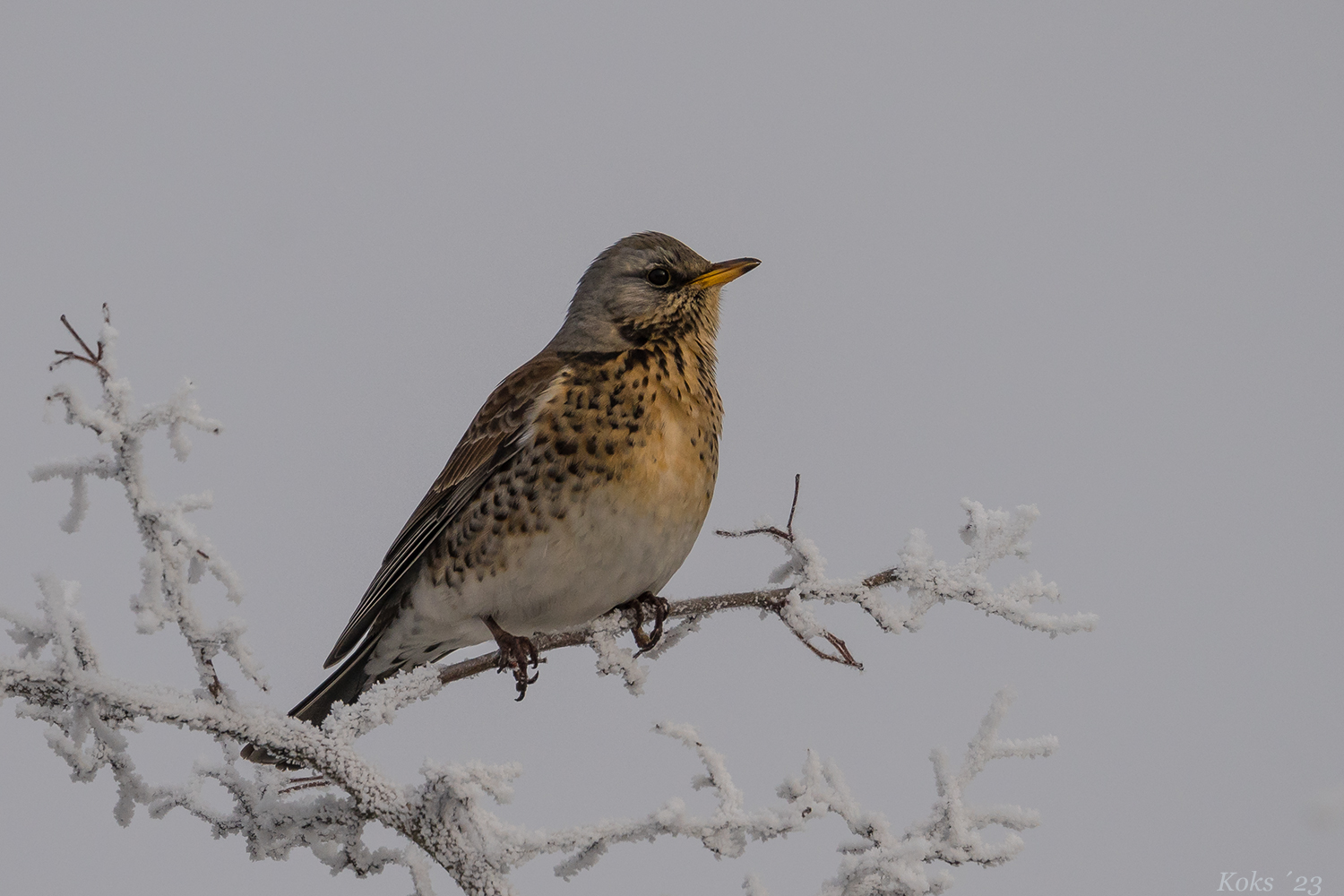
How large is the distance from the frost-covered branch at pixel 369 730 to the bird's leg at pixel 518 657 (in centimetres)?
53

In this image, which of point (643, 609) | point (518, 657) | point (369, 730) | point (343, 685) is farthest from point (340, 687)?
point (369, 730)

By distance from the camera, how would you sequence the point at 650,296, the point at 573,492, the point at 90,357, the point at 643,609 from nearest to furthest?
1. the point at 90,357
2. the point at 573,492
3. the point at 643,609
4. the point at 650,296

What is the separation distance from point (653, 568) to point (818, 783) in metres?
0.96

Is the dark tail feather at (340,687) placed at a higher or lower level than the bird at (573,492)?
lower

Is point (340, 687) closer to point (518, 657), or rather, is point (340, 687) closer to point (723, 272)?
point (518, 657)

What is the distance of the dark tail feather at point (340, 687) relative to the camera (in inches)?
129

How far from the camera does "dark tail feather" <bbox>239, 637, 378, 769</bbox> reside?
3.27 metres

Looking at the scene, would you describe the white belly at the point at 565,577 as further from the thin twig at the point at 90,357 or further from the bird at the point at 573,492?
the thin twig at the point at 90,357

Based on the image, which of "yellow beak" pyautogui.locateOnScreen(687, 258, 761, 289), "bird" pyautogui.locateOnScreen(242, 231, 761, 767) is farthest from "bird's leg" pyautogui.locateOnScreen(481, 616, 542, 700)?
"yellow beak" pyautogui.locateOnScreen(687, 258, 761, 289)

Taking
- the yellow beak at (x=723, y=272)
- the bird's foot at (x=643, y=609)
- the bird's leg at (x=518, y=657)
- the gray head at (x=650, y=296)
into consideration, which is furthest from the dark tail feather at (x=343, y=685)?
the yellow beak at (x=723, y=272)

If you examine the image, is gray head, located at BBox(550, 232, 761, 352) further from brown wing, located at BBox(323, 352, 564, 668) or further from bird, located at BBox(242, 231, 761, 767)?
brown wing, located at BBox(323, 352, 564, 668)

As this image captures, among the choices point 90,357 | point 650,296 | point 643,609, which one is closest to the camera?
point 90,357

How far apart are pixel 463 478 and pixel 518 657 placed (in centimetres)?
54

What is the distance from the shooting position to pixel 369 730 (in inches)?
88.0
